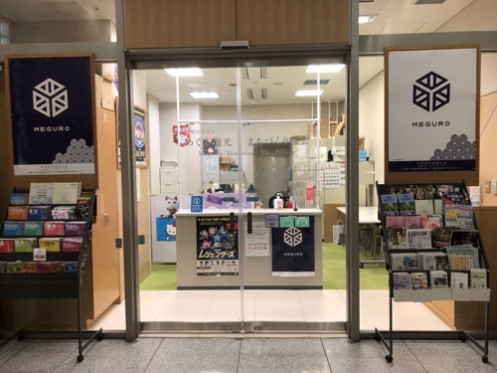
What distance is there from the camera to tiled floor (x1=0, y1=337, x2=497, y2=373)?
8.45 feet

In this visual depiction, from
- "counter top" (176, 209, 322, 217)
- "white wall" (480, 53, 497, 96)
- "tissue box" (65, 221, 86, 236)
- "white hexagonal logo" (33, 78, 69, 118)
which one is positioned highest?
"white wall" (480, 53, 497, 96)

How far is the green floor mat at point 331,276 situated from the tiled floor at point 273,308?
0.26 meters

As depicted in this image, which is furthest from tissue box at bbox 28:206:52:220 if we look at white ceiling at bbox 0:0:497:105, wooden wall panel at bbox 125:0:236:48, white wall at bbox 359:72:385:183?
white wall at bbox 359:72:385:183

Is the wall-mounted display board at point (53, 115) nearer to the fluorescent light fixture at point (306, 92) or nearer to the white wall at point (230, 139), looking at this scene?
the white wall at point (230, 139)

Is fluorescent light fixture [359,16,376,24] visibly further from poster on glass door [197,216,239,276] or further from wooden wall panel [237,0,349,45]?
poster on glass door [197,216,239,276]

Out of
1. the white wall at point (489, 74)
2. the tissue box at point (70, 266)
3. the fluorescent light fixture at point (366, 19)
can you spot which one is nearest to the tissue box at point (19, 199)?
the tissue box at point (70, 266)

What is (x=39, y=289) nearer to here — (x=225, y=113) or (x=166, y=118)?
(x=225, y=113)

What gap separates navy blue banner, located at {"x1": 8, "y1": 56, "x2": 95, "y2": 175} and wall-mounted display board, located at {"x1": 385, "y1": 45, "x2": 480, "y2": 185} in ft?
8.11

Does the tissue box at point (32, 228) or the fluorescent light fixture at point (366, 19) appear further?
the fluorescent light fixture at point (366, 19)

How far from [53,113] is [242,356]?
2483mm

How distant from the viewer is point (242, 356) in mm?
2746

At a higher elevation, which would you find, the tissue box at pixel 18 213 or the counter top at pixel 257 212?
the tissue box at pixel 18 213

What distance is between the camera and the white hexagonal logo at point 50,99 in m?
2.92

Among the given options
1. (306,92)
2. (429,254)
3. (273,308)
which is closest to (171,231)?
(273,308)
